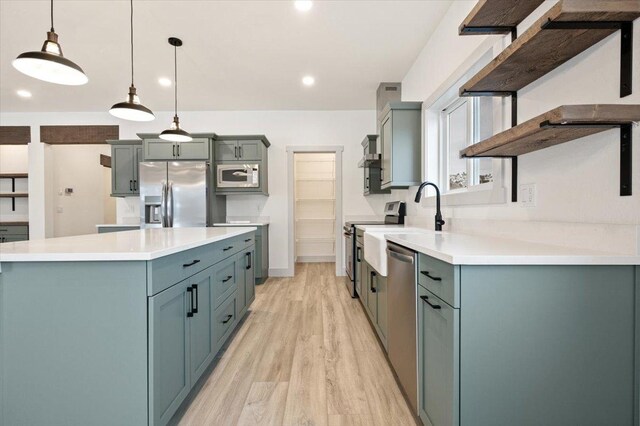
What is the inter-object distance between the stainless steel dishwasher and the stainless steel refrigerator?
3.34 m

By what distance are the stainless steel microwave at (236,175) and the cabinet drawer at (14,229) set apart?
374 cm

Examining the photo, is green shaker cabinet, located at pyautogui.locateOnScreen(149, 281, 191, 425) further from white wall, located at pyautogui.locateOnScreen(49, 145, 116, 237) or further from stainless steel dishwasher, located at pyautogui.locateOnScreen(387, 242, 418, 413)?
white wall, located at pyautogui.locateOnScreen(49, 145, 116, 237)

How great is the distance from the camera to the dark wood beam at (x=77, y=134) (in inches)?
202

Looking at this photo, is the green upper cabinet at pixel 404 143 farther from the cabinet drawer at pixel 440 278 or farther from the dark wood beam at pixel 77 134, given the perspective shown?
the dark wood beam at pixel 77 134

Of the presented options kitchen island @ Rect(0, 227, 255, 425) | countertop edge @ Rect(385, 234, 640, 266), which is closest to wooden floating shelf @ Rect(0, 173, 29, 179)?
kitchen island @ Rect(0, 227, 255, 425)

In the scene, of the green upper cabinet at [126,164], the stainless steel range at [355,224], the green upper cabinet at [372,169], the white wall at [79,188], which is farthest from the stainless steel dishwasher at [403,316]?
the white wall at [79,188]

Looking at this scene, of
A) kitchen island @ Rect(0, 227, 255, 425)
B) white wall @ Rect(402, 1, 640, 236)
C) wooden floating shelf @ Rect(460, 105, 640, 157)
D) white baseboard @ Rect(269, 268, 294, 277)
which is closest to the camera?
wooden floating shelf @ Rect(460, 105, 640, 157)

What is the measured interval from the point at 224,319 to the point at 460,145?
2.56m

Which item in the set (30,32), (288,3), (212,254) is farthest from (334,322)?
(30,32)

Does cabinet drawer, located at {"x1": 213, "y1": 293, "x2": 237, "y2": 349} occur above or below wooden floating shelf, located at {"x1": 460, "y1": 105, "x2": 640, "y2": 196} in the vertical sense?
below

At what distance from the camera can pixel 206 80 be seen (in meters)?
3.92

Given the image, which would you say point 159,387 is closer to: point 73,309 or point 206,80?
point 73,309

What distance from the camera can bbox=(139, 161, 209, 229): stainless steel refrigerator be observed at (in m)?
4.34

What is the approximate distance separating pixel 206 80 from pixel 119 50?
38.7 inches
